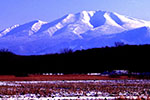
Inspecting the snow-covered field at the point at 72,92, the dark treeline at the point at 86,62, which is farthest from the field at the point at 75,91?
the dark treeline at the point at 86,62

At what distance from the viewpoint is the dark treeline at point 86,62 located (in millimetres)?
68688

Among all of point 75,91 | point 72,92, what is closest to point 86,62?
point 75,91

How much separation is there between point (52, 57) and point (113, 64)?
1363cm

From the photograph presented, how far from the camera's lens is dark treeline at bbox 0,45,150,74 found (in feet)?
225

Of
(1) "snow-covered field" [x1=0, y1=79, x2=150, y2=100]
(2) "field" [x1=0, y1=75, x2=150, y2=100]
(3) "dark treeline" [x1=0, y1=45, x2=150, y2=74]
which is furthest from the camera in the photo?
(3) "dark treeline" [x1=0, y1=45, x2=150, y2=74]

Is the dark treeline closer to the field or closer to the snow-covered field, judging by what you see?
the field

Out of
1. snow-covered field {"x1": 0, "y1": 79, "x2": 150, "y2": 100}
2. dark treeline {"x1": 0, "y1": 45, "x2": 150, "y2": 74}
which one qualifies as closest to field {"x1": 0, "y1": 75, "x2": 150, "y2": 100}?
snow-covered field {"x1": 0, "y1": 79, "x2": 150, "y2": 100}

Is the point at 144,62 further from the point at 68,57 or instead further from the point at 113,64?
the point at 68,57

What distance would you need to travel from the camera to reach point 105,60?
246 ft

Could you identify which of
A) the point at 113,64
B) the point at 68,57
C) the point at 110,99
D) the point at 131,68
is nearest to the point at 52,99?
the point at 110,99

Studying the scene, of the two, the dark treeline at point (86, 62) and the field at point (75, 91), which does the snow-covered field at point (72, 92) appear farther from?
the dark treeline at point (86, 62)

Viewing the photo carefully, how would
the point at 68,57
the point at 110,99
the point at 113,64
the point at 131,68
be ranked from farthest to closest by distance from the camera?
1. the point at 68,57
2. the point at 113,64
3. the point at 131,68
4. the point at 110,99

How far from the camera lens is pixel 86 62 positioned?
2936 inches

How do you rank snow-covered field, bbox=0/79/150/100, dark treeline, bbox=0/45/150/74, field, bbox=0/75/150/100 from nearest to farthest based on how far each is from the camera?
snow-covered field, bbox=0/79/150/100, field, bbox=0/75/150/100, dark treeline, bbox=0/45/150/74
